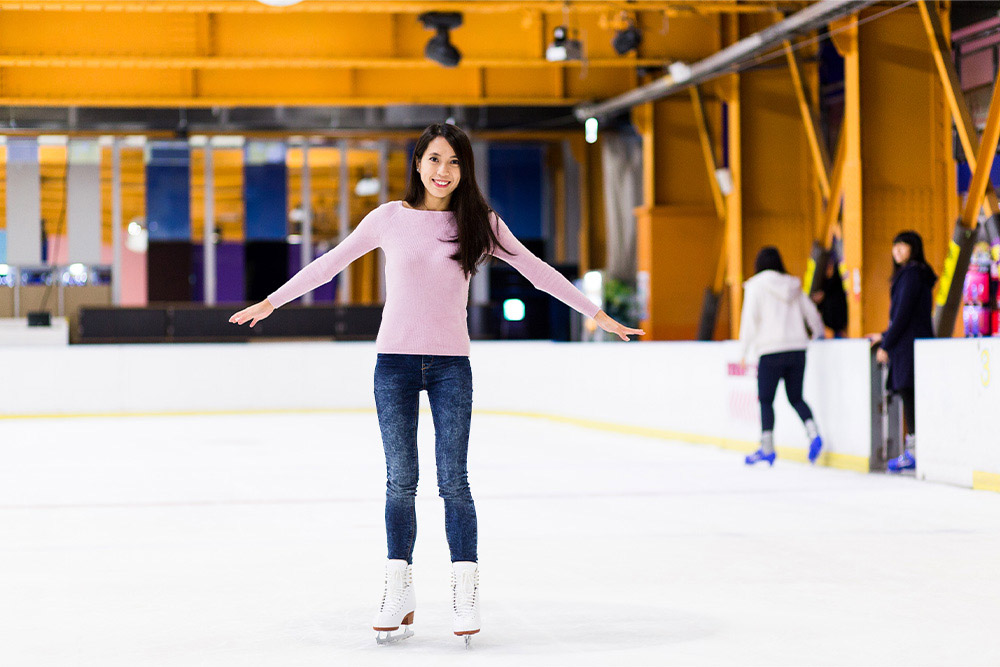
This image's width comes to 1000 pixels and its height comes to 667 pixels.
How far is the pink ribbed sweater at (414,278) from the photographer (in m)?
4.35

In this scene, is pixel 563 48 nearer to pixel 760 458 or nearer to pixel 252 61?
pixel 252 61

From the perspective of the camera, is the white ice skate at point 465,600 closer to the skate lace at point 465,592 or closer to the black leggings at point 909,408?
the skate lace at point 465,592

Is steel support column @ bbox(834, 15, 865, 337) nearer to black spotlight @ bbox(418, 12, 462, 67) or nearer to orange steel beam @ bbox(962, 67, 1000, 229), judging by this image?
orange steel beam @ bbox(962, 67, 1000, 229)

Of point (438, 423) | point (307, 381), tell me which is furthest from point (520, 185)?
point (438, 423)

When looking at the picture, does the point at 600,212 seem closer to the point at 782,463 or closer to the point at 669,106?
the point at 669,106

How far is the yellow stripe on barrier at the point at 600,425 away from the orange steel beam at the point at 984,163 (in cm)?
283

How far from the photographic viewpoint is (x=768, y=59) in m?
17.0

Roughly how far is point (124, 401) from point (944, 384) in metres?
12.1

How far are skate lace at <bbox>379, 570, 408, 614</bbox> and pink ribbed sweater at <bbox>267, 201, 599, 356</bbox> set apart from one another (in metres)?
0.72

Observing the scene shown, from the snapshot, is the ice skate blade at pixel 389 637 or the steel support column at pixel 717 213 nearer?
the ice skate blade at pixel 389 637

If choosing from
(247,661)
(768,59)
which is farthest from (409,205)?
(768,59)

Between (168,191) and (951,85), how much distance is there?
52.2 ft

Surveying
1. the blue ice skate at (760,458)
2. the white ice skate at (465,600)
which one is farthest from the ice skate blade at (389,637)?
the blue ice skate at (760,458)

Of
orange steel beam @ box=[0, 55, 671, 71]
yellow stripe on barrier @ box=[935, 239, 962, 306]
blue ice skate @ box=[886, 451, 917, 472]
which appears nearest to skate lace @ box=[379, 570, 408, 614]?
blue ice skate @ box=[886, 451, 917, 472]
